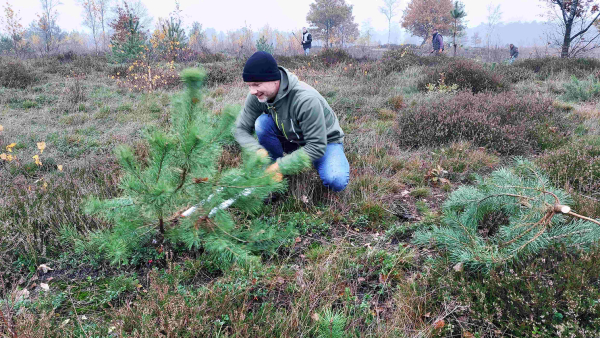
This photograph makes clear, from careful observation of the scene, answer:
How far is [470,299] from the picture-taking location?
1.90m

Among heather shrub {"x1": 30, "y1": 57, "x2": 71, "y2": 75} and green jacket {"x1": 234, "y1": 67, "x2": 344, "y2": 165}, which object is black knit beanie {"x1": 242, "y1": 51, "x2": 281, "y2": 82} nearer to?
green jacket {"x1": 234, "y1": 67, "x2": 344, "y2": 165}

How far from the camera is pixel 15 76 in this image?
8953 millimetres

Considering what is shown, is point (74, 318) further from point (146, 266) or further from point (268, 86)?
point (268, 86)

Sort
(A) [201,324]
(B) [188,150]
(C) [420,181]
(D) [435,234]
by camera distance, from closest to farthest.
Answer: (B) [188,150] < (A) [201,324] < (D) [435,234] < (C) [420,181]

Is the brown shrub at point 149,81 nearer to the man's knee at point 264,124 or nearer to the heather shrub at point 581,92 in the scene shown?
the man's knee at point 264,124

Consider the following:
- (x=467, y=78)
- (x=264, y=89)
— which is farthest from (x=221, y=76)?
(x=264, y=89)

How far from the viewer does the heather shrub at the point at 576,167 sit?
3314mm

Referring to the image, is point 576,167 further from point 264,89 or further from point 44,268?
point 44,268

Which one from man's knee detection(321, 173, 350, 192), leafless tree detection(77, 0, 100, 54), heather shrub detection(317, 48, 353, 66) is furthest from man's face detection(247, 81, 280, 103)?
leafless tree detection(77, 0, 100, 54)

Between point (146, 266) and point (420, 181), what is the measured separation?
2.92 m

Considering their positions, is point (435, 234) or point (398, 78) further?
point (398, 78)

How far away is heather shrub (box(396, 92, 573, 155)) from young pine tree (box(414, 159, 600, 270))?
2.49 meters

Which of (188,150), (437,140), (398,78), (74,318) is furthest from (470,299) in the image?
(398,78)

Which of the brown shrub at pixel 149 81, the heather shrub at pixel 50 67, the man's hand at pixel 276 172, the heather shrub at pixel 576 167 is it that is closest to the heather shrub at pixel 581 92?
the heather shrub at pixel 576 167
